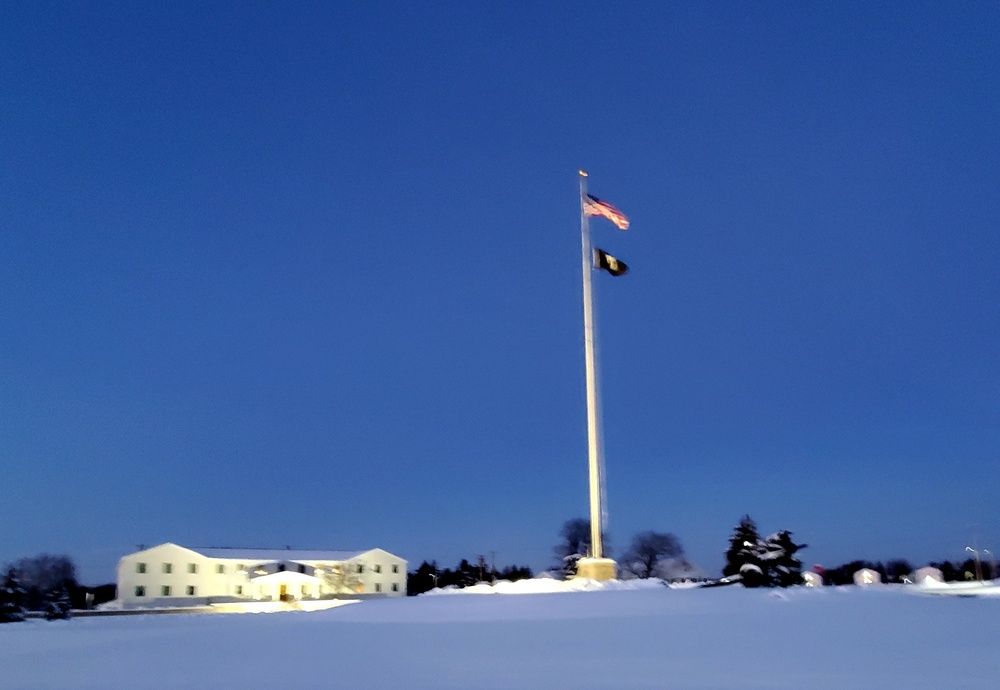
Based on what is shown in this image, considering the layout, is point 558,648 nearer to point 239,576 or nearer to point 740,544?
point 740,544

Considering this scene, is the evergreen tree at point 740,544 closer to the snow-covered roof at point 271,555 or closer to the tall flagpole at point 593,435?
the tall flagpole at point 593,435

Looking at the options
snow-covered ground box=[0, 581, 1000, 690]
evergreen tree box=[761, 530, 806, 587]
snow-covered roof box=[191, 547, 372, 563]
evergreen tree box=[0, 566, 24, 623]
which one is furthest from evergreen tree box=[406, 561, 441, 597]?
snow-covered ground box=[0, 581, 1000, 690]

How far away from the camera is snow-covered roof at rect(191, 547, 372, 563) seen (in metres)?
67.9

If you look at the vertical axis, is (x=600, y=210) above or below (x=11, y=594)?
above

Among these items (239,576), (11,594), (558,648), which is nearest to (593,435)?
(558,648)

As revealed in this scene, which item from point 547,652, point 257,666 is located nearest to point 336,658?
point 257,666

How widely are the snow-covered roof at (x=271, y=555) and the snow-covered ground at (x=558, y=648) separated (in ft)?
186

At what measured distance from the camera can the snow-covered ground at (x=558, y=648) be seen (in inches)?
312

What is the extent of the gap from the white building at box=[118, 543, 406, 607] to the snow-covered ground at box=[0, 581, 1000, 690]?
50.2 m

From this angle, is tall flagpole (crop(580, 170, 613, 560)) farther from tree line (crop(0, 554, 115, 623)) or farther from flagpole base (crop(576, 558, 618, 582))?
tree line (crop(0, 554, 115, 623))

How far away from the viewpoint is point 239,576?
66938 millimetres

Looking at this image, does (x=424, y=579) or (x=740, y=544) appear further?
(x=424, y=579)

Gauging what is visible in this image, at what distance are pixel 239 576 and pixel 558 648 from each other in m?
62.8

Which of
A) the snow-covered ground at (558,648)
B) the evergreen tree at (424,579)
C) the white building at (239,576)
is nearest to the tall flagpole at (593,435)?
the snow-covered ground at (558,648)
